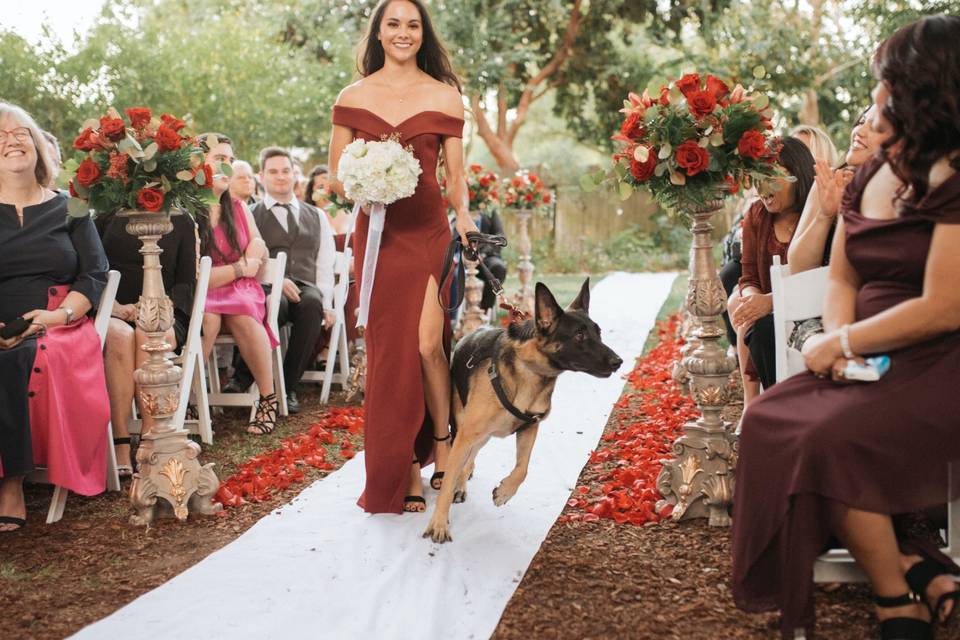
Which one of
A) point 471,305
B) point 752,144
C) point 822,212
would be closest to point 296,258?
point 471,305

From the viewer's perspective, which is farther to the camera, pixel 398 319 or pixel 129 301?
pixel 129 301

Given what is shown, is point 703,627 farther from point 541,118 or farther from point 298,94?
point 541,118

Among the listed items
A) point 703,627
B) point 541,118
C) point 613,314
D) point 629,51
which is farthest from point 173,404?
point 541,118

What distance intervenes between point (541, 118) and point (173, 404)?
101ft

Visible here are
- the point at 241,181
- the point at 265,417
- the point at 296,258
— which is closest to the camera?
the point at 265,417

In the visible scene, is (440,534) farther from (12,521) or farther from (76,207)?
(76,207)

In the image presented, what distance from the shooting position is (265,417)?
6.29 meters

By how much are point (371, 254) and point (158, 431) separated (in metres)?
1.39

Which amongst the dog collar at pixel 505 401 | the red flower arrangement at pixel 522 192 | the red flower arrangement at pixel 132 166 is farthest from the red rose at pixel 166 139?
the red flower arrangement at pixel 522 192

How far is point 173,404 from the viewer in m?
4.55

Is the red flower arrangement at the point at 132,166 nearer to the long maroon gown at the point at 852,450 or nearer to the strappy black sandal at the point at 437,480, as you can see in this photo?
the strappy black sandal at the point at 437,480

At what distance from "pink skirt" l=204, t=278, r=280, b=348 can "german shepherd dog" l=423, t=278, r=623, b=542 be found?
2.57 meters

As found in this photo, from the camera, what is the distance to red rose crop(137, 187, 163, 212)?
4242 millimetres

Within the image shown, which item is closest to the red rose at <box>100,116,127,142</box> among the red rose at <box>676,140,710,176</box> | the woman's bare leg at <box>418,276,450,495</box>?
the woman's bare leg at <box>418,276,450,495</box>
